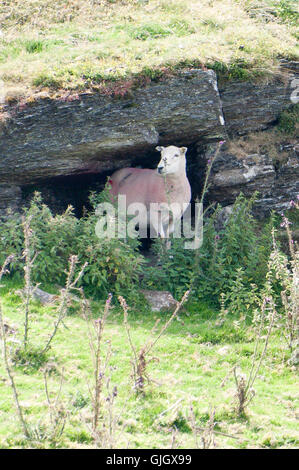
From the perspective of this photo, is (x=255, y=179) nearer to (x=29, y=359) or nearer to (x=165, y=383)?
(x=165, y=383)

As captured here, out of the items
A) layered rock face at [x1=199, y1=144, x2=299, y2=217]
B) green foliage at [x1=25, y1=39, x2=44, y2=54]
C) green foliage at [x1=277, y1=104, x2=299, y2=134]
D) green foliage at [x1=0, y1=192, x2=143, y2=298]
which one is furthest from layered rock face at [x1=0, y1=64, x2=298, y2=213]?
green foliage at [x1=25, y1=39, x2=44, y2=54]

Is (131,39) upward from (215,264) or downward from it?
upward

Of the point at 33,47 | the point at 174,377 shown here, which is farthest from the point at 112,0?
the point at 174,377

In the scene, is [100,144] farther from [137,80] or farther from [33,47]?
[33,47]

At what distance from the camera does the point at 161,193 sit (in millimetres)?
11336

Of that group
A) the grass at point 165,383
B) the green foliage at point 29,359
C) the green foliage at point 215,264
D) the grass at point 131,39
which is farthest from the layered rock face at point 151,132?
the green foliage at point 29,359

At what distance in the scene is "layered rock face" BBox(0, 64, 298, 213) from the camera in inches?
424

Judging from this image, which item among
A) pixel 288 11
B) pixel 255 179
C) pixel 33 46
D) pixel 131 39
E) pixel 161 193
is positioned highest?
pixel 288 11

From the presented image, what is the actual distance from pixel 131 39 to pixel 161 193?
162 inches

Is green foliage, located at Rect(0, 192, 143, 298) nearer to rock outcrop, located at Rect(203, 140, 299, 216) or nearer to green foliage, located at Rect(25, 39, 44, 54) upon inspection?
rock outcrop, located at Rect(203, 140, 299, 216)

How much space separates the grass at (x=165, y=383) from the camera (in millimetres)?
5691

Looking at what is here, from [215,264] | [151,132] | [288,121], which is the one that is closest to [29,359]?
[215,264]
